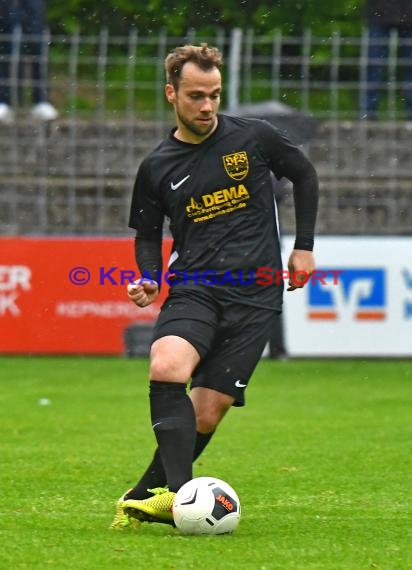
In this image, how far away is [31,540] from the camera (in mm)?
6238

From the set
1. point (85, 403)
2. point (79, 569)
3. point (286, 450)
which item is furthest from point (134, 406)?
point (79, 569)

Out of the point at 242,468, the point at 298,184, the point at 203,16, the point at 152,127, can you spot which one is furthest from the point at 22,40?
the point at 298,184

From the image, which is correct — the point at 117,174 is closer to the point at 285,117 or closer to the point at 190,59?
the point at 285,117

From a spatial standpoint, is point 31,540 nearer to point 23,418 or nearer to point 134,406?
point 23,418

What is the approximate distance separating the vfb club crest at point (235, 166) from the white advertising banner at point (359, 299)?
935 cm

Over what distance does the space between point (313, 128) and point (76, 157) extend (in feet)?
9.89

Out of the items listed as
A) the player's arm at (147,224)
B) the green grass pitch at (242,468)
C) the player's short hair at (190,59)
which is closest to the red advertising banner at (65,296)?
the green grass pitch at (242,468)

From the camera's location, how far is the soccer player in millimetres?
6344

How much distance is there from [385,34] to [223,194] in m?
11.8

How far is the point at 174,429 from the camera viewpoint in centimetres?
625

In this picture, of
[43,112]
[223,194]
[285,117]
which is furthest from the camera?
[43,112]

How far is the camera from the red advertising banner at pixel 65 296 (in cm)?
1638

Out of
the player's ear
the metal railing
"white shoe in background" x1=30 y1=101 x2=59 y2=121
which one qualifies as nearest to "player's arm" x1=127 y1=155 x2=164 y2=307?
the player's ear

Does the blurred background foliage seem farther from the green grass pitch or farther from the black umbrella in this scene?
the green grass pitch
